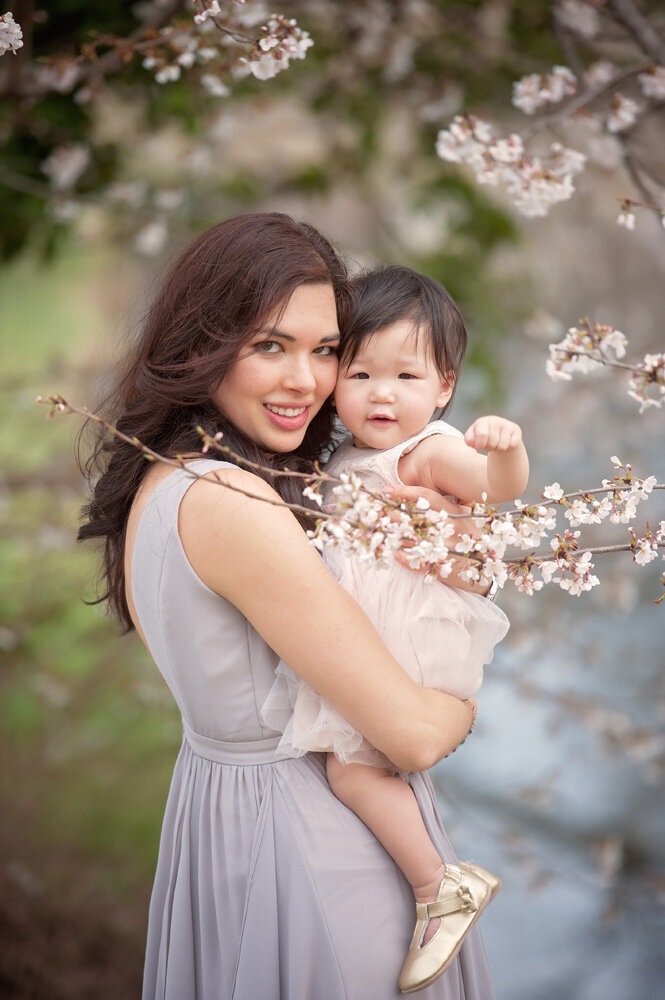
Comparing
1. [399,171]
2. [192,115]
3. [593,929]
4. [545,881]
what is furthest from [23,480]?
[593,929]

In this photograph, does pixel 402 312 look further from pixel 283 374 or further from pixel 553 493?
pixel 553 493

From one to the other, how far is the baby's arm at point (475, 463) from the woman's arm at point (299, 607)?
0.86ft

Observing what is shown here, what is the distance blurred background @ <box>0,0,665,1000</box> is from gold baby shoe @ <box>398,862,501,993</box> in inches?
81.0

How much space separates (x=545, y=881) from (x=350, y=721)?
260cm

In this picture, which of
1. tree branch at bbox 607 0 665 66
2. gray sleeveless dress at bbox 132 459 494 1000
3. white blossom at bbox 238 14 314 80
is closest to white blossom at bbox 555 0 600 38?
tree branch at bbox 607 0 665 66

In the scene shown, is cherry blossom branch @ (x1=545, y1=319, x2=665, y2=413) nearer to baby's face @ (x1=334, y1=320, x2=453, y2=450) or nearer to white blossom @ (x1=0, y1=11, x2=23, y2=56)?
baby's face @ (x1=334, y1=320, x2=453, y2=450)

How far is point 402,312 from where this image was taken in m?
1.52

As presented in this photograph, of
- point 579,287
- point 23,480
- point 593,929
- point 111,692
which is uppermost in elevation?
point 579,287

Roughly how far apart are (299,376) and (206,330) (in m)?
0.15

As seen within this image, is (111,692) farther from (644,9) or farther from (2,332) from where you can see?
(644,9)

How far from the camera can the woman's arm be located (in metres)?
1.20

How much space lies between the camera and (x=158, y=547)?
50.6 inches

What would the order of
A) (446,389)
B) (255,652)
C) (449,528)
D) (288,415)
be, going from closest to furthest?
(449,528), (255,652), (288,415), (446,389)

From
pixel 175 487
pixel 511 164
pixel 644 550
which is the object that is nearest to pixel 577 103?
pixel 511 164
